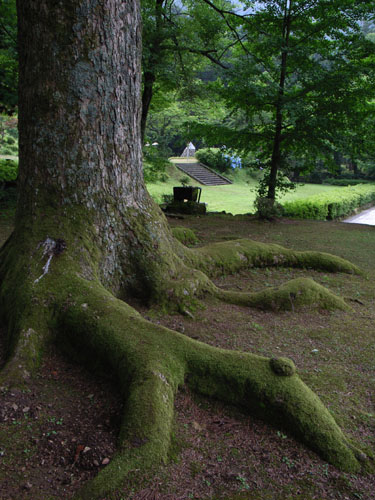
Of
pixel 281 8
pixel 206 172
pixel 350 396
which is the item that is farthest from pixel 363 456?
pixel 206 172

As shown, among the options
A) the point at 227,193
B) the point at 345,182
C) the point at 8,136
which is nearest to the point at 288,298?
the point at 227,193

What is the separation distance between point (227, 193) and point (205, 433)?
2798 centimetres

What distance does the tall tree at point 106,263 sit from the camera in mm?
2803

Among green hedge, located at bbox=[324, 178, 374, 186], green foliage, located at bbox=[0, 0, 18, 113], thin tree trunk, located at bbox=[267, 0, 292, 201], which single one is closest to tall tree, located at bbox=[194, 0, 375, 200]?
thin tree trunk, located at bbox=[267, 0, 292, 201]

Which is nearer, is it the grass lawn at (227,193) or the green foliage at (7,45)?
the green foliage at (7,45)

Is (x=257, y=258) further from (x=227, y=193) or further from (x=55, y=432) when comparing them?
(x=227, y=193)

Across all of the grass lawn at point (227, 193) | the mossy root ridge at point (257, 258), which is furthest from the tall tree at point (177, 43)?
the grass lawn at point (227, 193)

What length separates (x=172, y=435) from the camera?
2.64 m

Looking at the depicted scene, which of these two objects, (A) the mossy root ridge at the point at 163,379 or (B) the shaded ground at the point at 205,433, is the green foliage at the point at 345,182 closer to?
(B) the shaded ground at the point at 205,433

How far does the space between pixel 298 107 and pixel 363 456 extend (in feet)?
32.9

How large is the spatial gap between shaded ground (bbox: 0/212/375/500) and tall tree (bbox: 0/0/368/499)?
132 mm

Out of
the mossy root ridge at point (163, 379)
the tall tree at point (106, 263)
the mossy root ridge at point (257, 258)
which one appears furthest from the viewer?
the mossy root ridge at point (257, 258)

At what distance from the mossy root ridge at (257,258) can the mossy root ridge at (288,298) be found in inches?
42.2

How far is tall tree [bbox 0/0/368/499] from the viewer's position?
280 cm
